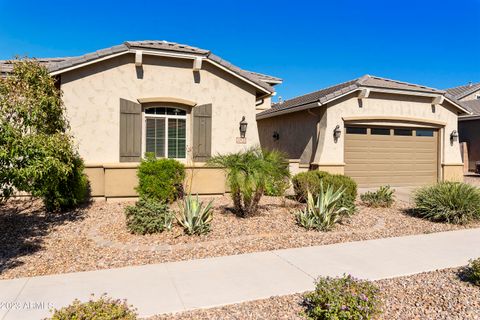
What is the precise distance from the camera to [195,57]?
35.9 ft

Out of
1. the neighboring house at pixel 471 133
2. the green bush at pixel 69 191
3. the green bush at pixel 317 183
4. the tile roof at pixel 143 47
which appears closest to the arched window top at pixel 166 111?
A: the tile roof at pixel 143 47

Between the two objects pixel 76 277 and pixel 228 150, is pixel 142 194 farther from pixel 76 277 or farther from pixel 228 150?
pixel 76 277

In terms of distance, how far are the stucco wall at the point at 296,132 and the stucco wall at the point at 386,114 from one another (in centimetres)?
59

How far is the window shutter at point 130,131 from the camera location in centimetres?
1054

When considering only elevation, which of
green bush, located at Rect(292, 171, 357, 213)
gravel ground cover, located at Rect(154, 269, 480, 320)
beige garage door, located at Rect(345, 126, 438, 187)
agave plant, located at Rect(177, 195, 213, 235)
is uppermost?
beige garage door, located at Rect(345, 126, 438, 187)

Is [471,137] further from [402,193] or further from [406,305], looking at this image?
[406,305]

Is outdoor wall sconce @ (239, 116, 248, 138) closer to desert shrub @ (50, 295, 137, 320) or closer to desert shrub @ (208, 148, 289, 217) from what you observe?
desert shrub @ (208, 148, 289, 217)

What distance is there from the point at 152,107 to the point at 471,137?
21.6 m

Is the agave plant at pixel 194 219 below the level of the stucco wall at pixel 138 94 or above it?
below

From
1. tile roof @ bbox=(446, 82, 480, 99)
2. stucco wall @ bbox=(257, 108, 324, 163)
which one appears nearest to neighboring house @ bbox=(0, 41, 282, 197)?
stucco wall @ bbox=(257, 108, 324, 163)

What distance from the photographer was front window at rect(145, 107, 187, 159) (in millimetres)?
11062

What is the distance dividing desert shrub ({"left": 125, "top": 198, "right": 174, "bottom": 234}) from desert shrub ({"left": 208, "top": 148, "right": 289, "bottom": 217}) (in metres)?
1.66

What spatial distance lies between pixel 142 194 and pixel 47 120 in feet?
10.5

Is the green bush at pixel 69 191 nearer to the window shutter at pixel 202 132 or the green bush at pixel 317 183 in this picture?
the window shutter at pixel 202 132
